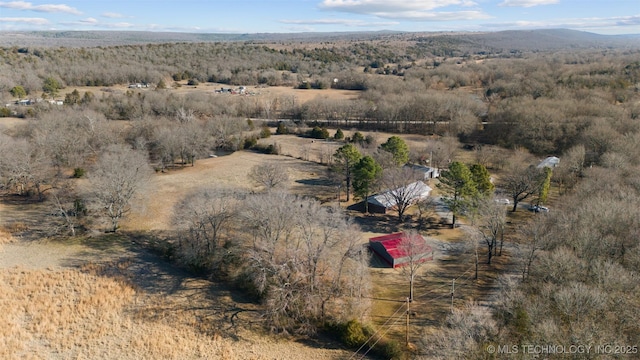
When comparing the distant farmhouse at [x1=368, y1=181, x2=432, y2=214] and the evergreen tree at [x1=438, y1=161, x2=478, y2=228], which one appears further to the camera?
the distant farmhouse at [x1=368, y1=181, x2=432, y2=214]

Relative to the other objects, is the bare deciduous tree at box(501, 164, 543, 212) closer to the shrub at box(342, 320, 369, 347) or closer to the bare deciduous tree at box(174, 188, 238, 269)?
the shrub at box(342, 320, 369, 347)

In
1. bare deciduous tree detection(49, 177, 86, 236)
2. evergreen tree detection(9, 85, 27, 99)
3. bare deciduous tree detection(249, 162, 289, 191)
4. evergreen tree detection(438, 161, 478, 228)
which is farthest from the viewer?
evergreen tree detection(9, 85, 27, 99)

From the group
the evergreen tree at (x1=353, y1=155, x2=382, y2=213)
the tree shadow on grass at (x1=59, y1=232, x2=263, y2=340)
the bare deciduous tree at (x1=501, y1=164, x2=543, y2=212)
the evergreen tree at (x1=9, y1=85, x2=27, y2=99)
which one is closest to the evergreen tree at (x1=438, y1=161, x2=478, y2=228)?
the evergreen tree at (x1=353, y1=155, x2=382, y2=213)

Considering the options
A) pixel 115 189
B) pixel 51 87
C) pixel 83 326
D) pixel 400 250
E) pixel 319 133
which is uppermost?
pixel 51 87

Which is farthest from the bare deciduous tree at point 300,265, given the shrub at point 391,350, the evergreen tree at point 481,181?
the evergreen tree at point 481,181

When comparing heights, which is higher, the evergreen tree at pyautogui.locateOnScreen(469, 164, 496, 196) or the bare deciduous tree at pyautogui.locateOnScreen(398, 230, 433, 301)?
the evergreen tree at pyautogui.locateOnScreen(469, 164, 496, 196)

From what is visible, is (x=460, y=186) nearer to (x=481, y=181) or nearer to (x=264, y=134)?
(x=481, y=181)

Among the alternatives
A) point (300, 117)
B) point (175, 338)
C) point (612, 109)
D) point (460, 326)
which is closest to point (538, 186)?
point (460, 326)

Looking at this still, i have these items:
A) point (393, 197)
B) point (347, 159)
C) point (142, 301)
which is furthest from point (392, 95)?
point (142, 301)
